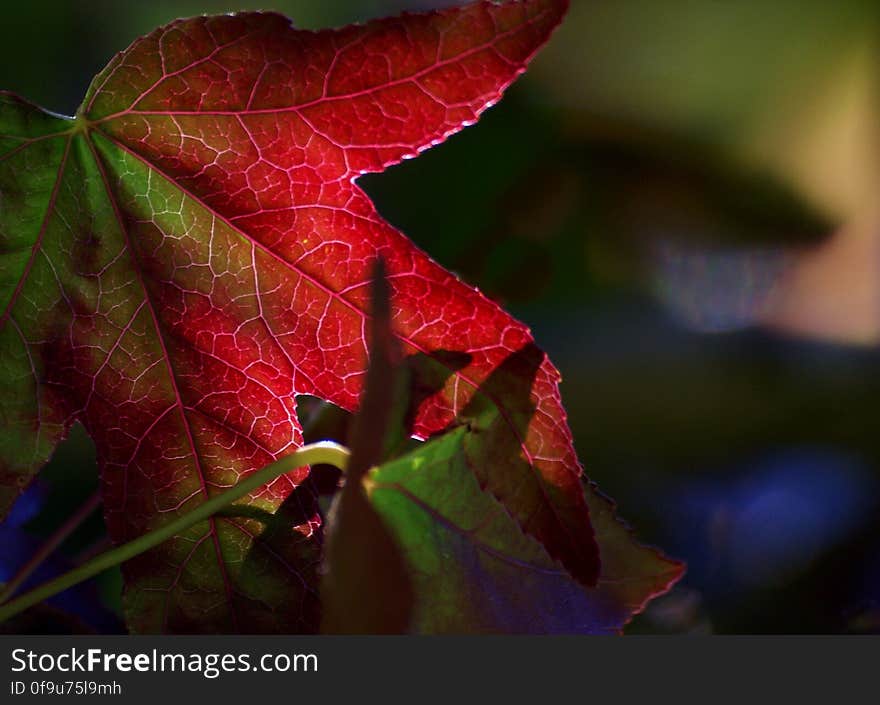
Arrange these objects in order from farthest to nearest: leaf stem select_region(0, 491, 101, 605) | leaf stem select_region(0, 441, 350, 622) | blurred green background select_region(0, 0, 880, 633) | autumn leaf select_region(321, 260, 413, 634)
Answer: blurred green background select_region(0, 0, 880, 633)
leaf stem select_region(0, 491, 101, 605)
leaf stem select_region(0, 441, 350, 622)
autumn leaf select_region(321, 260, 413, 634)

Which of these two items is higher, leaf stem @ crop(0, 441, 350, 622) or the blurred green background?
the blurred green background

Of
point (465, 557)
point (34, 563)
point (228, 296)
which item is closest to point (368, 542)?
point (465, 557)

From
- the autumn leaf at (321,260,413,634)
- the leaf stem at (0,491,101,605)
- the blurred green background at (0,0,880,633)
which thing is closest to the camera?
the autumn leaf at (321,260,413,634)

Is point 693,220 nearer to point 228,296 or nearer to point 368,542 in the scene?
point 228,296

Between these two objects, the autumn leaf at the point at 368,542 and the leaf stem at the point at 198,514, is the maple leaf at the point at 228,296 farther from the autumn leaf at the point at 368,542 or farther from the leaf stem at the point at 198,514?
the autumn leaf at the point at 368,542

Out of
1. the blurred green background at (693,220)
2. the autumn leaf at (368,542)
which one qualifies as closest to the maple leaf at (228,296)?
the autumn leaf at (368,542)

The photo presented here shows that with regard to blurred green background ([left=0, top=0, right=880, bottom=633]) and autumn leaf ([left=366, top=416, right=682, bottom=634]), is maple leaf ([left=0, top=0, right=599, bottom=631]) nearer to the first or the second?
autumn leaf ([left=366, top=416, right=682, bottom=634])

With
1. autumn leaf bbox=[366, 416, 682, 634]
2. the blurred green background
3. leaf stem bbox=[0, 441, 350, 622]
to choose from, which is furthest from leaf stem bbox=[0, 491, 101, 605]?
the blurred green background
